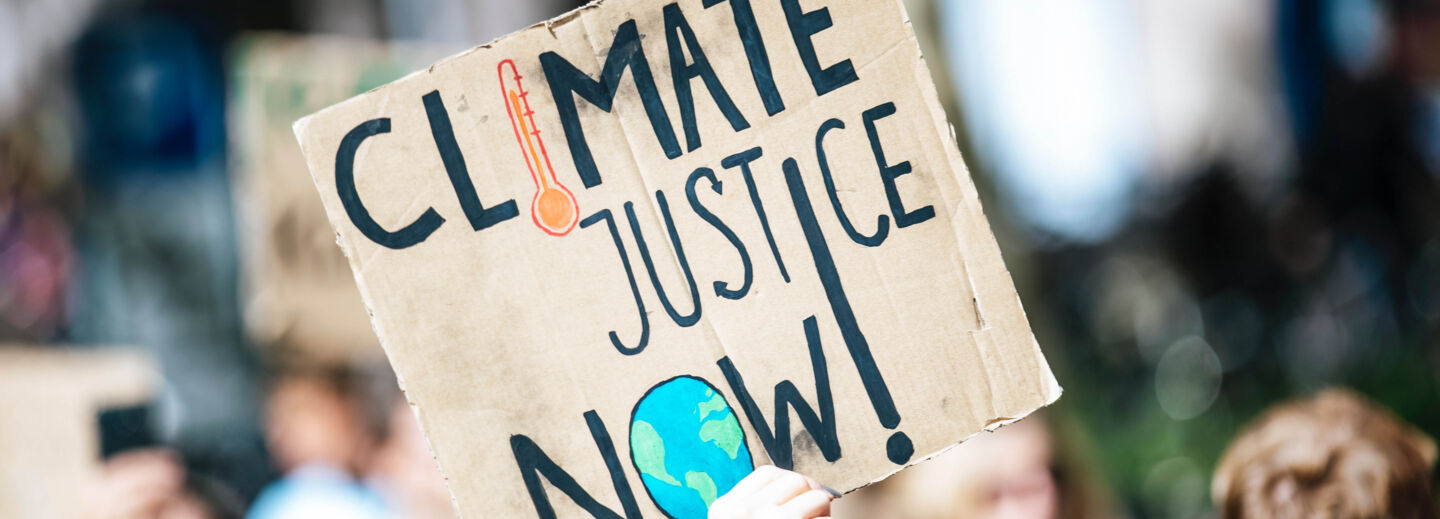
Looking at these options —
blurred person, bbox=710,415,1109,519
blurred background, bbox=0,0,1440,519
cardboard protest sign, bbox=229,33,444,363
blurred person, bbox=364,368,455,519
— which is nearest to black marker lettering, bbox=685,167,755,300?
blurred person, bbox=710,415,1109,519

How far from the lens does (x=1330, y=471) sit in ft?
4.23

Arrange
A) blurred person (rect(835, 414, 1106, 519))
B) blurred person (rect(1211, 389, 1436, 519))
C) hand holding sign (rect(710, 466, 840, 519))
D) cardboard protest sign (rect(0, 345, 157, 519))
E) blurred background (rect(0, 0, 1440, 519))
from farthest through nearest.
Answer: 1. cardboard protest sign (rect(0, 345, 157, 519))
2. blurred background (rect(0, 0, 1440, 519))
3. blurred person (rect(835, 414, 1106, 519))
4. blurred person (rect(1211, 389, 1436, 519))
5. hand holding sign (rect(710, 466, 840, 519))

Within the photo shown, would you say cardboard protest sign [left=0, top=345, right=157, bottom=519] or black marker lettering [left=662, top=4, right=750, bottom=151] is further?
cardboard protest sign [left=0, top=345, right=157, bottom=519]

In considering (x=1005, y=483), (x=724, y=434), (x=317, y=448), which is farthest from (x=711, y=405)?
(x=317, y=448)

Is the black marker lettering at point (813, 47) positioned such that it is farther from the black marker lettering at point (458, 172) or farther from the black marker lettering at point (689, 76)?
the black marker lettering at point (458, 172)

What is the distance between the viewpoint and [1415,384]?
7.64ft

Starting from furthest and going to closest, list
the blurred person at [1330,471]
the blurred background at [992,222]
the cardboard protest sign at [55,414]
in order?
the cardboard protest sign at [55,414] → the blurred background at [992,222] → the blurred person at [1330,471]

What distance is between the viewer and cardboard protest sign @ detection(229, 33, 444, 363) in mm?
2363

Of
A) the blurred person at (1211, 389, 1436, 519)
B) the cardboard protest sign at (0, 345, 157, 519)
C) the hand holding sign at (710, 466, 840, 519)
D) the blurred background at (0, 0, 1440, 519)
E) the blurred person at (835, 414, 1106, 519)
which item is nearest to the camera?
the hand holding sign at (710, 466, 840, 519)

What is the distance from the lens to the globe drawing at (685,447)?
3.07ft

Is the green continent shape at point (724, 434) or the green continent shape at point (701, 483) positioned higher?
the green continent shape at point (724, 434)

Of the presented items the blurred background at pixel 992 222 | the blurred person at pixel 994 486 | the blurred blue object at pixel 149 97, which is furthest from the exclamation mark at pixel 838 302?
the blurred blue object at pixel 149 97

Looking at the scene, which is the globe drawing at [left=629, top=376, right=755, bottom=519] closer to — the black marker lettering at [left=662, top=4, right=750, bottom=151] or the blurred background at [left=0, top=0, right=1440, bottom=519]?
the black marker lettering at [left=662, top=4, right=750, bottom=151]

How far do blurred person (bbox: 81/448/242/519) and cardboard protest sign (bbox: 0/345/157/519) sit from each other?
0.04 metres
